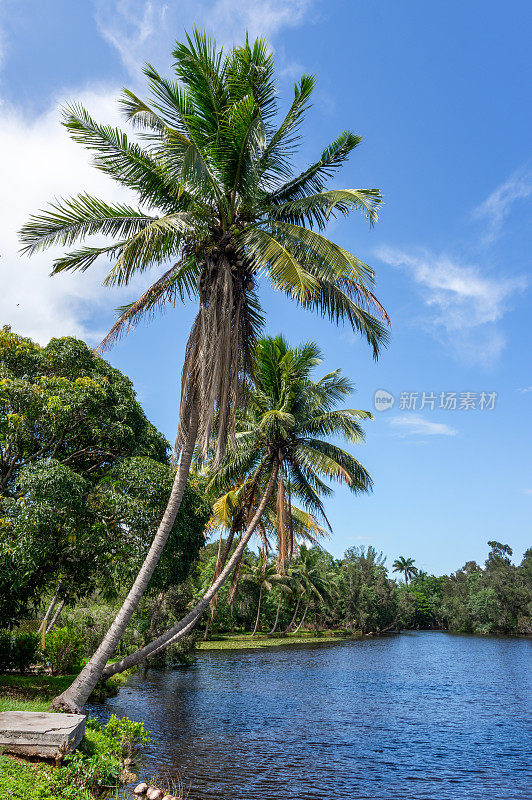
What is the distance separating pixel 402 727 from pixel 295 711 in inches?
142

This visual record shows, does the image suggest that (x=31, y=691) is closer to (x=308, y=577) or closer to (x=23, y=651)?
(x=23, y=651)

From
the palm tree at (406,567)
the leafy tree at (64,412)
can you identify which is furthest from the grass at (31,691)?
the palm tree at (406,567)

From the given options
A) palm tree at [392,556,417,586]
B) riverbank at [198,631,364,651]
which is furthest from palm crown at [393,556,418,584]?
riverbank at [198,631,364,651]

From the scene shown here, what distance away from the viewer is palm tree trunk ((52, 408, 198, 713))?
10.9 metres

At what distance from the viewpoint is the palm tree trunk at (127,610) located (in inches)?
428

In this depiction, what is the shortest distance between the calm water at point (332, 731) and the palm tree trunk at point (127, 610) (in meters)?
2.01

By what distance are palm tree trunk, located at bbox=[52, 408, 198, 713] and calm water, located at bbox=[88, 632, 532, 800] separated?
201 centimetres

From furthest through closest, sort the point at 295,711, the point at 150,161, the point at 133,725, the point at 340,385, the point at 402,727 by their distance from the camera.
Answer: the point at 340,385 → the point at 295,711 → the point at 402,727 → the point at 150,161 → the point at 133,725

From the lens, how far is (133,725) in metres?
10.6

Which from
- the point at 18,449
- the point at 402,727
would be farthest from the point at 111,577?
the point at 402,727

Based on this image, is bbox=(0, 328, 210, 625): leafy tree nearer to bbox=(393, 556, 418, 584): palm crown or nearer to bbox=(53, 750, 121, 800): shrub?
bbox=(53, 750, 121, 800): shrub

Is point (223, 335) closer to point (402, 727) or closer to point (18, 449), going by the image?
point (18, 449)

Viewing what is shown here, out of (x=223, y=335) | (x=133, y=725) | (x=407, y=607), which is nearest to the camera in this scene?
(x=133, y=725)

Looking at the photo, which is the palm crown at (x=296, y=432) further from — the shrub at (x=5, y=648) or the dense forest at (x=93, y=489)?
the shrub at (x=5, y=648)
